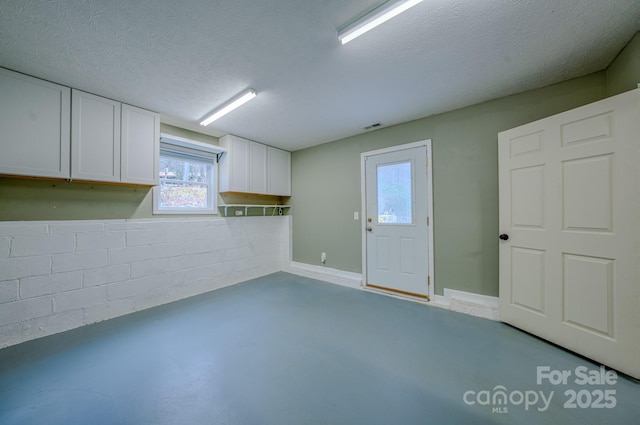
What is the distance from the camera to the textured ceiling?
59.9 inches

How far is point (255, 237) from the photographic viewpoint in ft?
14.6

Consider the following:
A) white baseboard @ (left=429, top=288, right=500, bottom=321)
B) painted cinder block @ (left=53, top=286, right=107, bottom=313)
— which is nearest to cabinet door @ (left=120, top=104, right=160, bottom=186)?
painted cinder block @ (left=53, top=286, right=107, bottom=313)

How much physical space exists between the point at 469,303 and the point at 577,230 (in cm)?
133

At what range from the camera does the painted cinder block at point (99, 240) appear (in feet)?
8.42

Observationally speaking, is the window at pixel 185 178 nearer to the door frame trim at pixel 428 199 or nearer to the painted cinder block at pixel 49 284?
the painted cinder block at pixel 49 284

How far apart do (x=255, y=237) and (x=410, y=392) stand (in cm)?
356

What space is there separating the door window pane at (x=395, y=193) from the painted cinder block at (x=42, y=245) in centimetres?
401

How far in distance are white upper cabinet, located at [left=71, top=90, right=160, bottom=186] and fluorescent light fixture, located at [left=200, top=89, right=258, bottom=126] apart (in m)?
0.71

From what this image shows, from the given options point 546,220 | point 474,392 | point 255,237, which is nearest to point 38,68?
point 255,237

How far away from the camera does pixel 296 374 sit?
5.71 ft

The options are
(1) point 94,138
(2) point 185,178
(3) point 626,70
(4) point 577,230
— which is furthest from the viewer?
(2) point 185,178

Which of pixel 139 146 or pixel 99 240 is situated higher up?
pixel 139 146

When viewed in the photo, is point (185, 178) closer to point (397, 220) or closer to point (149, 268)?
point (149, 268)

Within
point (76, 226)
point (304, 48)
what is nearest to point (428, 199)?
point (304, 48)
